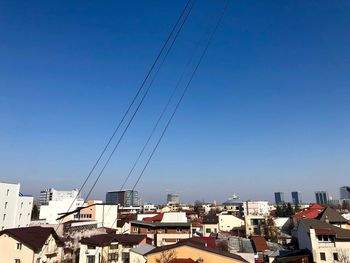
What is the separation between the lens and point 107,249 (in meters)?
27.9

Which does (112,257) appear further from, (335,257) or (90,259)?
(335,257)

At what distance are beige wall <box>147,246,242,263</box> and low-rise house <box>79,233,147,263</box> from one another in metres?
7.59

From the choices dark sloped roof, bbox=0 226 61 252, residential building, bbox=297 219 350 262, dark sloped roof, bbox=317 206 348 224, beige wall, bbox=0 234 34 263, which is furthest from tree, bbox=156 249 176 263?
dark sloped roof, bbox=317 206 348 224

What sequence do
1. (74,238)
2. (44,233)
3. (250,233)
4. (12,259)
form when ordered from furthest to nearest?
1. (250,233)
2. (74,238)
3. (44,233)
4. (12,259)

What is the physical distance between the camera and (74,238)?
35.8 metres

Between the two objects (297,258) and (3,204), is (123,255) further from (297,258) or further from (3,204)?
Answer: (3,204)

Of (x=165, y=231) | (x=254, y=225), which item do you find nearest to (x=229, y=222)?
(x=254, y=225)

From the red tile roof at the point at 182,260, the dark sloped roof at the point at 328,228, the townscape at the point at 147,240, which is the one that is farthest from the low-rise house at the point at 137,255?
the dark sloped roof at the point at 328,228

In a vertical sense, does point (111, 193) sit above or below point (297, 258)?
above

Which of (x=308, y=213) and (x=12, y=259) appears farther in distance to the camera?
(x=308, y=213)

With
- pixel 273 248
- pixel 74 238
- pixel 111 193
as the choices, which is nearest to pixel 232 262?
pixel 273 248

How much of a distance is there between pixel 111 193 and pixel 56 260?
146112 millimetres

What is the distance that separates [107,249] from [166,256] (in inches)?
379

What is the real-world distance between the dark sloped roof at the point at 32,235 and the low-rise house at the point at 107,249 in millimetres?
3567
